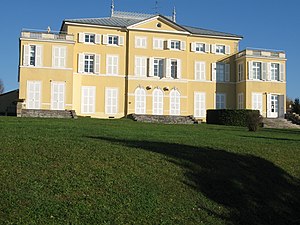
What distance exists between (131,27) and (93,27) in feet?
11.2

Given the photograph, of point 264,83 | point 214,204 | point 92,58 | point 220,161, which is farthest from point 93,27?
point 214,204

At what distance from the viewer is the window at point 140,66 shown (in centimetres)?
3794

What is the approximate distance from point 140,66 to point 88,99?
562 cm

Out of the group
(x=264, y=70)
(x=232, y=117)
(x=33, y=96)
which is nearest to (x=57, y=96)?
(x=33, y=96)

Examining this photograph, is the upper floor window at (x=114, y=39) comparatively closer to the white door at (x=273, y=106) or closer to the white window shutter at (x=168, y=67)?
the white window shutter at (x=168, y=67)

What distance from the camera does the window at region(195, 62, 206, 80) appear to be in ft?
131

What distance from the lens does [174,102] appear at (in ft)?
127

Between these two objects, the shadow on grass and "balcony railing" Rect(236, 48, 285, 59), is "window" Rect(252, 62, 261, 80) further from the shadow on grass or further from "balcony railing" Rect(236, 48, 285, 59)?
the shadow on grass

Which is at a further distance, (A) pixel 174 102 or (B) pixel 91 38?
(A) pixel 174 102

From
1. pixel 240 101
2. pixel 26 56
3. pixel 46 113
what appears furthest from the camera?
pixel 240 101

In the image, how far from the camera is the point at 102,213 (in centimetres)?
705

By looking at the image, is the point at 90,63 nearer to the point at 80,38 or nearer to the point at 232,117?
the point at 80,38

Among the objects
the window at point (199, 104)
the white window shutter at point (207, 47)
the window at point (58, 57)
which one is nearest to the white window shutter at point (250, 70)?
the white window shutter at point (207, 47)

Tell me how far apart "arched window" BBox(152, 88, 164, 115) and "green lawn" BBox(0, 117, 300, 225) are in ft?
85.0
